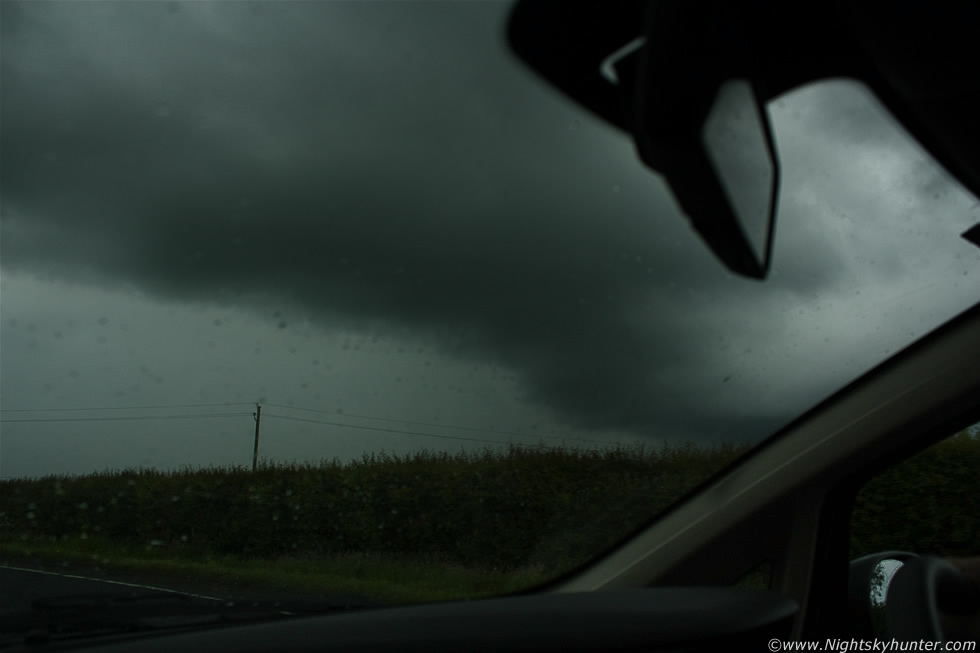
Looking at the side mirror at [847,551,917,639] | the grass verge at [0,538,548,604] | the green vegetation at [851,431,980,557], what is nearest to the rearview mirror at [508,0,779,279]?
the green vegetation at [851,431,980,557]

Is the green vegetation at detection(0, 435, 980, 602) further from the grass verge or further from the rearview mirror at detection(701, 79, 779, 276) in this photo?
the rearview mirror at detection(701, 79, 779, 276)

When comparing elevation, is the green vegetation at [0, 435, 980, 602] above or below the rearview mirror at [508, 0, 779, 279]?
below

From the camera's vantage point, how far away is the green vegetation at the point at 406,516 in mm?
2850

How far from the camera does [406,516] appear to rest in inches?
129

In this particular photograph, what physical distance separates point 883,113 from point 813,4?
1.69 feet

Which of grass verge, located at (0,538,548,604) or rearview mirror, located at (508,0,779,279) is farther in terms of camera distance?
grass verge, located at (0,538,548,604)

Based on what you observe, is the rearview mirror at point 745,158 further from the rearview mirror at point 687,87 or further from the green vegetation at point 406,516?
the green vegetation at point 406,516

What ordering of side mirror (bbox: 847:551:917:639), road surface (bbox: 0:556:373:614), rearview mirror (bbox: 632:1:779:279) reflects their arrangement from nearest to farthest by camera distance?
rearview mirror (bbox: 632:1:779:279)
road surface (bbox: 0:556:373:614)
side mirror (bbox: 847:551:917:639)

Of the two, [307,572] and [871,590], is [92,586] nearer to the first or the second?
[307,572]

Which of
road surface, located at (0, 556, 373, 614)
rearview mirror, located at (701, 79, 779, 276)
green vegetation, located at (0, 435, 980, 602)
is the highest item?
rearview mirror, located at (701, 79, 779, 276)

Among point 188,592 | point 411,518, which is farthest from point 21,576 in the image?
point 411,518

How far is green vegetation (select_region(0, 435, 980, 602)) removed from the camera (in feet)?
9.35

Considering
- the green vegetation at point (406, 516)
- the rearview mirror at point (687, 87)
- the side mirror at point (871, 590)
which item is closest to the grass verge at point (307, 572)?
the green vegetation at point (406, 516)

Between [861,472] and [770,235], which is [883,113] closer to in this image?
[770,235]
